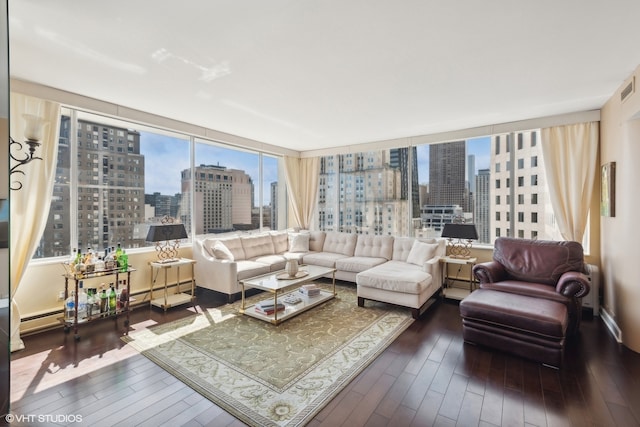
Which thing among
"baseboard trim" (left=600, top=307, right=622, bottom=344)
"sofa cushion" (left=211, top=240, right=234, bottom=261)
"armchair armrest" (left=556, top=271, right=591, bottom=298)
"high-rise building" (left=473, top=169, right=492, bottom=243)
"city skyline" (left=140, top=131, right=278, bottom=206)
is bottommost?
"baseboard trim" (left=600, top=307, right=622, bottom=344)

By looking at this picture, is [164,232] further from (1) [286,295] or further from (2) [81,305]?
(1) [286,295]

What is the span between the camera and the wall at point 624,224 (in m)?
2.84

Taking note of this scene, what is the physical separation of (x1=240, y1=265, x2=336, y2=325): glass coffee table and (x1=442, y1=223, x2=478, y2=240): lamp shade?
1906 millimetres

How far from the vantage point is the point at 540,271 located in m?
3.54

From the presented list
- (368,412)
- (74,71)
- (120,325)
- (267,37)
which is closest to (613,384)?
(368,412)

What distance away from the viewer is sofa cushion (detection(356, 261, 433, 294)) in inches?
145

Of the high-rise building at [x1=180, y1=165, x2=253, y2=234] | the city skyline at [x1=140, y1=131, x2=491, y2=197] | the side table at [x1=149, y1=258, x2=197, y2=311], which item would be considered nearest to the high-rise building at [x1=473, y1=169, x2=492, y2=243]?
the city skyline at [x1=140, y1=131, x2=491, y2=197]

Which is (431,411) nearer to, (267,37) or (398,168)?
(267,37)

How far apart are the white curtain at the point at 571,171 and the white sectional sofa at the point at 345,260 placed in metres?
1.65

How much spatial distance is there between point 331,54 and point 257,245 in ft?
12.0

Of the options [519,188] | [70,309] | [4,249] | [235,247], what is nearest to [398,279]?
[519,188]

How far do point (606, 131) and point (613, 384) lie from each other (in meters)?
3.03

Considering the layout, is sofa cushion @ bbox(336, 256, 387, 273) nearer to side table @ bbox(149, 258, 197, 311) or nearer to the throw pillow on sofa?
the throw pillow on sofa

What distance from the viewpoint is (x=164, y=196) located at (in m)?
4.67
